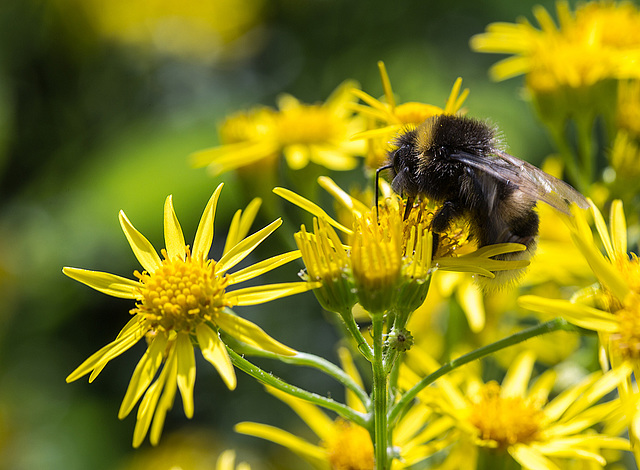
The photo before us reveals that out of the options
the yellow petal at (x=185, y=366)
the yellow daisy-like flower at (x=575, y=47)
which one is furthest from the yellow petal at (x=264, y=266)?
the yellow daisy-like flower at (x=575, y=47)

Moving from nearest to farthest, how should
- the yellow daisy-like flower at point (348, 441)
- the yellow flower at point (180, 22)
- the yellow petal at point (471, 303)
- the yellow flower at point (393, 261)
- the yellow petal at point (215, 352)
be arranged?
the yellow petal at point (215, 352) → the yellow flower at point (393, 261) → the yellow daisy-like flower at point (348, 441) → the yellow petal at point (471, 303) → the yellow flower at point (180, 22)

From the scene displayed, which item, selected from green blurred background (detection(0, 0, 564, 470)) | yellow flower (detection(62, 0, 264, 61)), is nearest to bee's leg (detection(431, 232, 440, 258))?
green blurred background (detection(0, 0, 564, 470))

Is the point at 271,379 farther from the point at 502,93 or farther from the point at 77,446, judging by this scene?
the point at 502,93

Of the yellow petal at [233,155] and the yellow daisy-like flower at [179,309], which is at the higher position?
the yellow petal at [233,155]

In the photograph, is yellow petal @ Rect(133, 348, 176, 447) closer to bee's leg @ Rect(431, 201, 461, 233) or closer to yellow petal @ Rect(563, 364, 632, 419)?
bee's leg @ Rect(431, 201, 461, 233)

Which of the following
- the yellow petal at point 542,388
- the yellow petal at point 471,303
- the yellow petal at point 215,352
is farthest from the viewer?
the yellow petal at point 471,303

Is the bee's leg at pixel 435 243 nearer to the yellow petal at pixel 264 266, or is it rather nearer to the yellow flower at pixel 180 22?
the yellow petal at pixel 264 266

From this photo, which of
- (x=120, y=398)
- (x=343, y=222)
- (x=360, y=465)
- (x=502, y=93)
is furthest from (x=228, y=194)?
(x=360, y=465)
